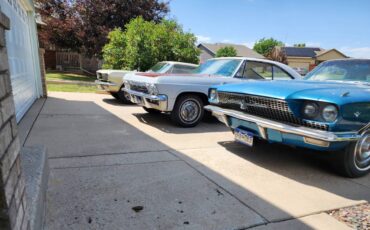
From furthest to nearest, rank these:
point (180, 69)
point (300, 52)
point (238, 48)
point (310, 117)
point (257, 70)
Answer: point (300, 52)
point (238, 48)
point (180, 69)
point (257, 70)
point (310, 117)

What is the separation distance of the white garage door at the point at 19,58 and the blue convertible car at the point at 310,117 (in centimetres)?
448

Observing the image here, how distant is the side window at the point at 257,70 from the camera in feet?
20.9

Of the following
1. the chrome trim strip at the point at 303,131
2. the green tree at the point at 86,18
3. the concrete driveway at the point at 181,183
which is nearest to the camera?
the concrete driveway at the point at 181,183

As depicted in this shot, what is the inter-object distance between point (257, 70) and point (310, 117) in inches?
134

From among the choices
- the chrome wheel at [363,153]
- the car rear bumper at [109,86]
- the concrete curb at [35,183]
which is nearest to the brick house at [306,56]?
the car rear bumper at [109,86]

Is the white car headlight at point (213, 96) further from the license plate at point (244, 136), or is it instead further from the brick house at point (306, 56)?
the brick house at point (306, 56)

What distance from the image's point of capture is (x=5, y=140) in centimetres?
132

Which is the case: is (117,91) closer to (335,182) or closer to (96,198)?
(96,198)

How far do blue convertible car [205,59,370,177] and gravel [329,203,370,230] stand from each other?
0.70 m

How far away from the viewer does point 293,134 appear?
3369mm

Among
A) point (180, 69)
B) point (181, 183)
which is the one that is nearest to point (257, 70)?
point (180, 69)

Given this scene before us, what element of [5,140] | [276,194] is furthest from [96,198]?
[276,194]

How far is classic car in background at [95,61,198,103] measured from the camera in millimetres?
8054

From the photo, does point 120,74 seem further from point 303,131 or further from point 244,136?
point 303,131
